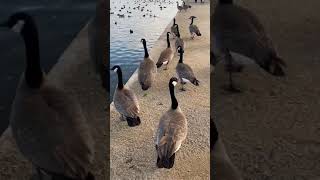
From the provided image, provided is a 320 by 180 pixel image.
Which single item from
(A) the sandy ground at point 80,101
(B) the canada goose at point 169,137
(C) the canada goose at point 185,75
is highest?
(B) the canada goose at point 169,137

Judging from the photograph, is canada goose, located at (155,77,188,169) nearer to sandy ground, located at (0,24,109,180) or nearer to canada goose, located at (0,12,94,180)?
sandy ground, located at (0,24,109,180)

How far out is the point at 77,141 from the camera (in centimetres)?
439

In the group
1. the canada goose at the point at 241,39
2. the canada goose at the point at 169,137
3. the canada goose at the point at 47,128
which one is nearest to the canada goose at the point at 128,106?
the canada goose at the point at 169,137

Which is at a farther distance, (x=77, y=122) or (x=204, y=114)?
(x=204, y=114)

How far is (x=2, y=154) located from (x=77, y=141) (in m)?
2.29

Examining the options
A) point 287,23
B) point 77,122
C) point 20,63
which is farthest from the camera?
point 287,23

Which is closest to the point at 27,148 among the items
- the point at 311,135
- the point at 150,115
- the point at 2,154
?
the point at 2,154

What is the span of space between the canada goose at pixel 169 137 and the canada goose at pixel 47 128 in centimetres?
129

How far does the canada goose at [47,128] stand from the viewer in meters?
4.22

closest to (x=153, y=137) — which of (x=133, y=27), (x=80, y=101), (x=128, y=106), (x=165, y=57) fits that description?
(x=128, y=106)

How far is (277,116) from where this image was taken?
6.89m

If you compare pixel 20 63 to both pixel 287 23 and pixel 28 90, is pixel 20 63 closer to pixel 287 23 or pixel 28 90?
pixel 28 90

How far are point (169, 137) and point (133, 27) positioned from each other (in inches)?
440

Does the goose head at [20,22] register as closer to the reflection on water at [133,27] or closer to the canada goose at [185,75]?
the reflection on water at [133,27]
